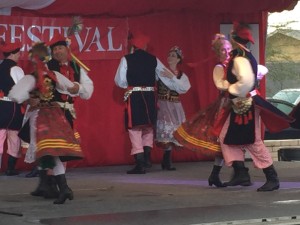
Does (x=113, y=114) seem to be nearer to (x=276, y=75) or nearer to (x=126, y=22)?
(x=126, y=22)

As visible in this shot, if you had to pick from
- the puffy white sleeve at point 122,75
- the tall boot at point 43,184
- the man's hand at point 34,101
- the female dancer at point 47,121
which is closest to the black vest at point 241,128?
the female dancer at point 47,121

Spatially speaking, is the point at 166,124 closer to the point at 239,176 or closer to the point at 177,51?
the point at 177,51

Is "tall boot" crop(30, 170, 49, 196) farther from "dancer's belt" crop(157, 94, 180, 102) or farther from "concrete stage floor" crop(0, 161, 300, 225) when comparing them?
"dancer's belt" crop(157, 94, 180, 102)

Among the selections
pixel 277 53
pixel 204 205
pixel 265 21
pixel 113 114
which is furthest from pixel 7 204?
pixel 277 53

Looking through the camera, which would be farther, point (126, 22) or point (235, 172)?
point (126, 22)

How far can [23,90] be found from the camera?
7527 millimetres

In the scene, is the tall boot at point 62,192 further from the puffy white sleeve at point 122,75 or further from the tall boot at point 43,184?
the puffy white sleeve at point 122,75

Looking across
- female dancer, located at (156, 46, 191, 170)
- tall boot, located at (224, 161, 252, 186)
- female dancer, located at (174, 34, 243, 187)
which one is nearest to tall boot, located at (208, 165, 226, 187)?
female dancer, located at (174, 34, 243, 187)

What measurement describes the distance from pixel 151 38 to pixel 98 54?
0.98m

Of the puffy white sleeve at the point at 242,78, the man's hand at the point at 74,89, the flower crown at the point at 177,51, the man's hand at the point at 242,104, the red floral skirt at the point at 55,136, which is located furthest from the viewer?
the flower crown at the point at 177,51

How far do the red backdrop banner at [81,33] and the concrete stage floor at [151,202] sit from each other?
1.91 metres

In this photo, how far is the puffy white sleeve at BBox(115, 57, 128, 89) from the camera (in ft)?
34.5

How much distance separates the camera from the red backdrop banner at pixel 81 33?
10.8 meters

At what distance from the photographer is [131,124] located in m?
10.6
